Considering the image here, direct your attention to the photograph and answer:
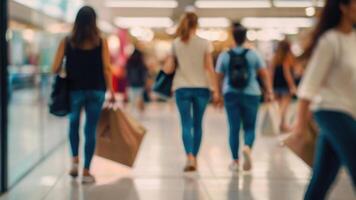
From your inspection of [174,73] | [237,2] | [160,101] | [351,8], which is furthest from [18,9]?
[160,101]

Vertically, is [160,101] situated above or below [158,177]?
below

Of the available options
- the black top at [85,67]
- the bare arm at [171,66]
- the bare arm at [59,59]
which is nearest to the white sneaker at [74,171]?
the black top at [85,67]

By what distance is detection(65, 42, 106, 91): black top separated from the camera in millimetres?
5605

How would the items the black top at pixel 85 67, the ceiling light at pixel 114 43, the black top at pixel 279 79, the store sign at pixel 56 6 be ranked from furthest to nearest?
the ceiling light at pixel 114 43
the black top at pixel 279 79
the store sign at pixel 56 6
the black top at pixel 85 67

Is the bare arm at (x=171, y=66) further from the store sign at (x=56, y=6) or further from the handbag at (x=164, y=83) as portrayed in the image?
the store sign at (x=56, y=6)

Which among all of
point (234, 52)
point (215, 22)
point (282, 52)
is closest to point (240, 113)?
point (234, 52)

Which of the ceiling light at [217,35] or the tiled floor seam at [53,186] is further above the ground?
the ceiling light at [217,35]

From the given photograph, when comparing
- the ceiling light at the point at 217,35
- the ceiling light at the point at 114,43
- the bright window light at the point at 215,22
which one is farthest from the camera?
the ceiling light at the point at 114,43

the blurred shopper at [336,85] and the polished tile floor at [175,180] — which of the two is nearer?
the blurred shopper at [336,85]

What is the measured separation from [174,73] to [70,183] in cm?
161

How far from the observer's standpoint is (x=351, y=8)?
3.25 meters

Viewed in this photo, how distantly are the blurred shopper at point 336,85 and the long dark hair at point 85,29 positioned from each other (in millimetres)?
2763

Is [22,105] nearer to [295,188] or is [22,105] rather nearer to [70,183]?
[70,183]

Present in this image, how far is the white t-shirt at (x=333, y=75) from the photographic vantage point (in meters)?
3.15
